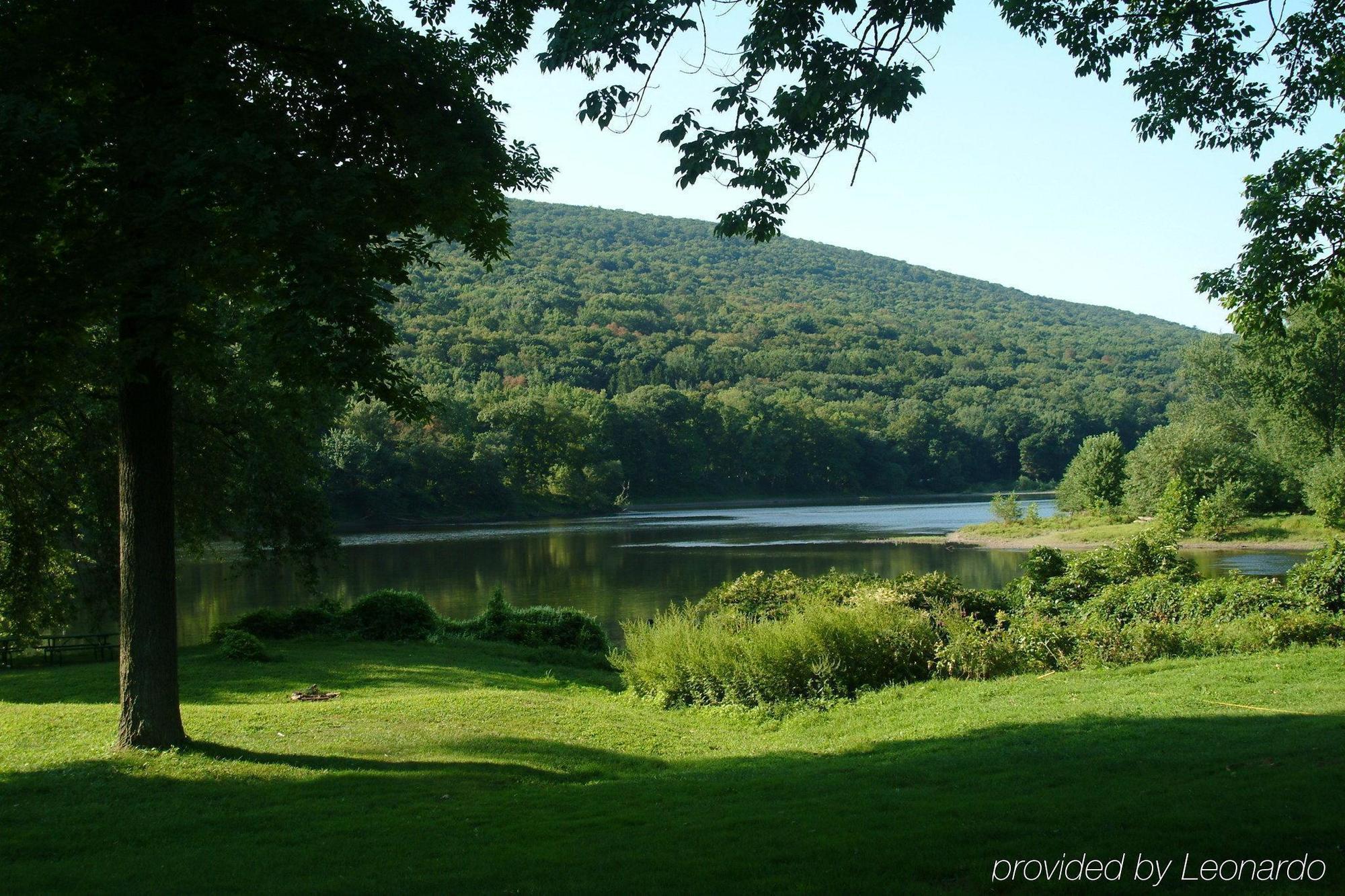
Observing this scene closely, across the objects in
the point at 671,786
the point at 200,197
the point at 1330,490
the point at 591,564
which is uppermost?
the point at 200,197

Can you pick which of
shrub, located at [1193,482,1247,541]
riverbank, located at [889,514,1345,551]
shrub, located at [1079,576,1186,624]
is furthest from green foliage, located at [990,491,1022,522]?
shrub, located at [1079,576,1186,624]

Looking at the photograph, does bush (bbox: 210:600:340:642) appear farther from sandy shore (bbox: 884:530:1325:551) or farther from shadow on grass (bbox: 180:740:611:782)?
sandy shore (bbox: 884:530:1325:551)

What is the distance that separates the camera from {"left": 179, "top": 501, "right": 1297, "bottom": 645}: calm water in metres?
33.2

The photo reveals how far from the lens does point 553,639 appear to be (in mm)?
22969

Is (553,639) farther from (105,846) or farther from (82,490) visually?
(105,846)

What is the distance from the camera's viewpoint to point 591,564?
46.0 m

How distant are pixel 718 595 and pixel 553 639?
4770 millimetres

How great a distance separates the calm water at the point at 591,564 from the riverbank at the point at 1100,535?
9.25 feet

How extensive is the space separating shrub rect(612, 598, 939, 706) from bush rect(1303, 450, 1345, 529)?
4155 cm

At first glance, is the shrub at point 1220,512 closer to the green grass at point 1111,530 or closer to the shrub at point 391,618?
the green grass at point 1111,530

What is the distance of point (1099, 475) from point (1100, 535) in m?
10.6

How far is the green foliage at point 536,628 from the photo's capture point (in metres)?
22.8

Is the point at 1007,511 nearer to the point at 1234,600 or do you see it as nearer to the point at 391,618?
the point at 1234,600

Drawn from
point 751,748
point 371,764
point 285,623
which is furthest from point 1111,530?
point 371,764
